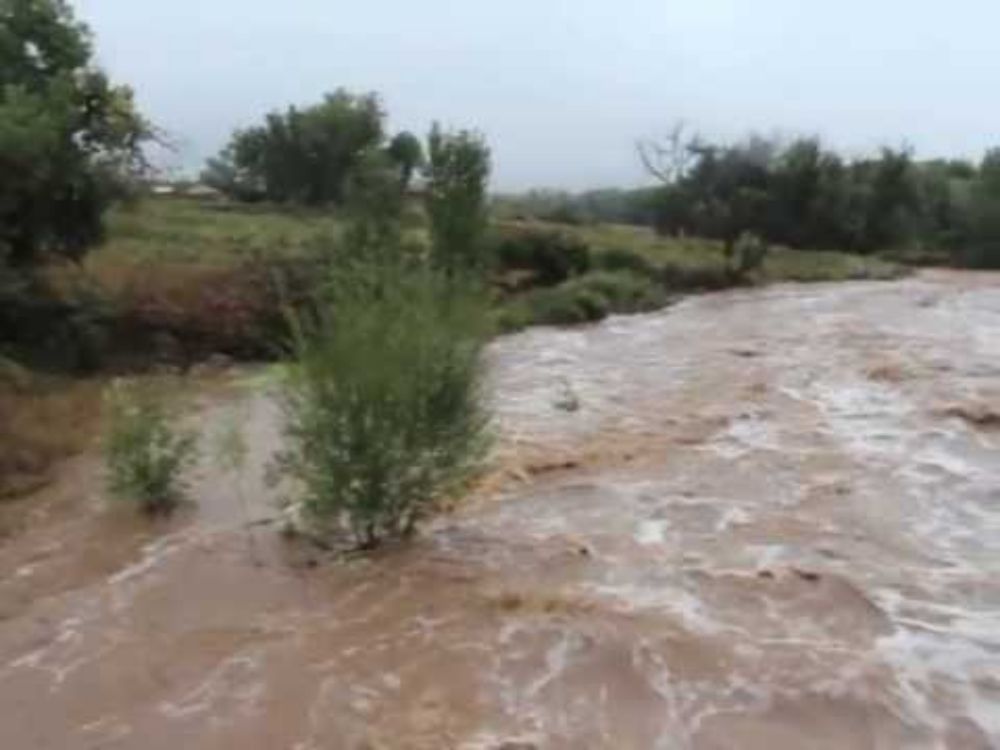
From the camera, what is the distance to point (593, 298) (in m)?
31.1

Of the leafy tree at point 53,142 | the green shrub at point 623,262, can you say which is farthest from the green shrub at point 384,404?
the green shrub at point 623,262

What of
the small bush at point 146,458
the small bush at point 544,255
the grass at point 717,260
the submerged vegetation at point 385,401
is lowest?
the grass at point 717,260

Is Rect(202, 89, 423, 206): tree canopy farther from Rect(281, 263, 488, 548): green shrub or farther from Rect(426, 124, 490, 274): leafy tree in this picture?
Rect(281, 263, 488, 548): green shrub

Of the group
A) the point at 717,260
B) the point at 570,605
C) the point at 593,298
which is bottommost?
the point at 717,260

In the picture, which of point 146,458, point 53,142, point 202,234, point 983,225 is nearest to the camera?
point 146,458

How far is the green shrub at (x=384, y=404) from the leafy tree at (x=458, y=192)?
14792 millimetres

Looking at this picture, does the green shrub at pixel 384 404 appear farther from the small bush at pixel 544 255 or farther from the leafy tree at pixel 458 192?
the small bush at pixel 544 255

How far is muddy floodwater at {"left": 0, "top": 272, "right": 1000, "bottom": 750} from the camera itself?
25.2 feet

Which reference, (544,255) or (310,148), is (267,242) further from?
(310,148)

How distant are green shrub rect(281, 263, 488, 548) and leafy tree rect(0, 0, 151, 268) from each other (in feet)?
Answer: 32.4

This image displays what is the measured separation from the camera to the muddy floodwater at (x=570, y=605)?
A: 25.2ft

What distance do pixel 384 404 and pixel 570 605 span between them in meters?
2.27

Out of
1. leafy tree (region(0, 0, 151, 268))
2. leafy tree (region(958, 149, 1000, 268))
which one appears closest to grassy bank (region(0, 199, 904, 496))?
leafy tree (region(0, 0, 151, 268))

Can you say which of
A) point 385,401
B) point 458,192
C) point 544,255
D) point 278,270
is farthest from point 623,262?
point 385,401
